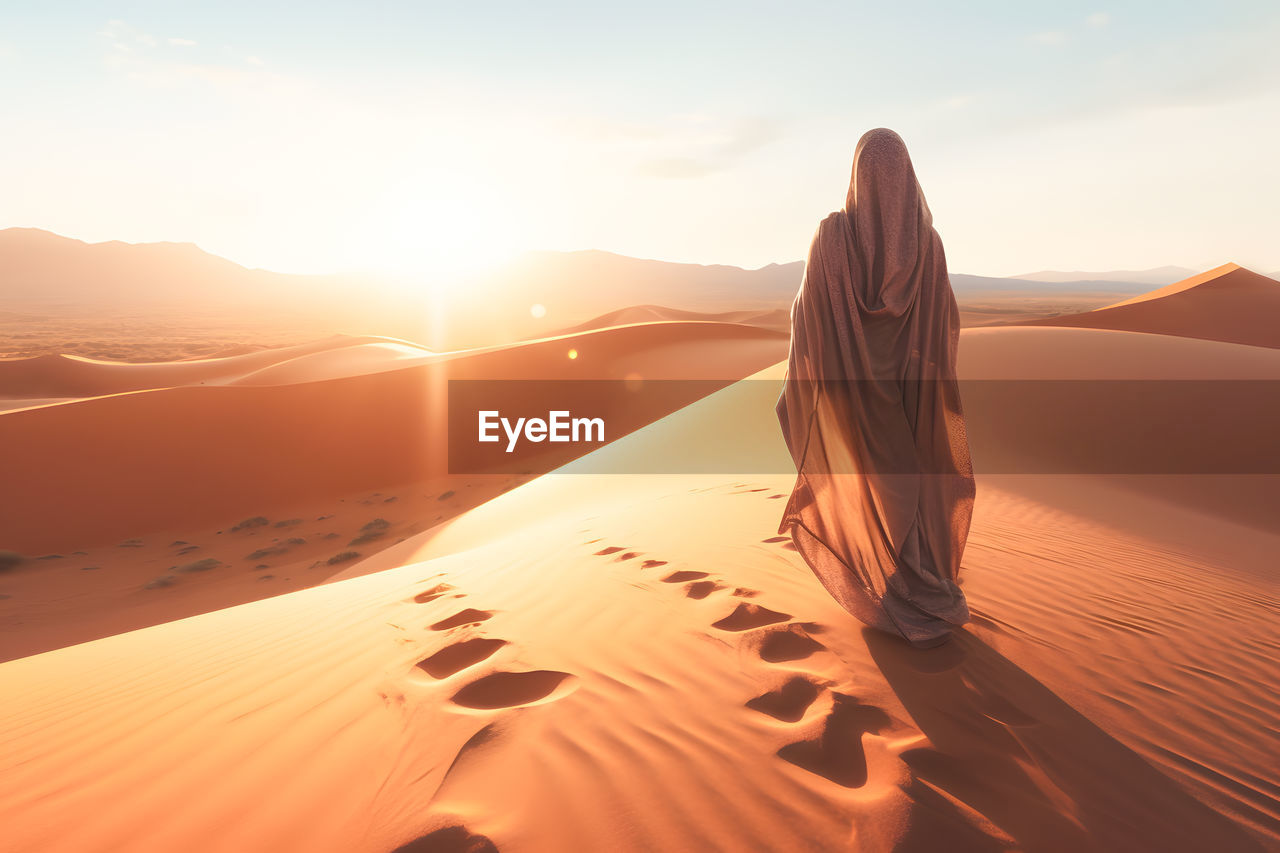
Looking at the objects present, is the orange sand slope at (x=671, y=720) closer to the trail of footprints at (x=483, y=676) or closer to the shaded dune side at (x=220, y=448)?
the trail of footprints at (x=483, y=676)

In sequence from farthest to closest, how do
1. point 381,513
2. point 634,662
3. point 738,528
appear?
point 381,513 < point 738,528 < point 634,662

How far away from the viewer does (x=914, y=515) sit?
3070 millimetres

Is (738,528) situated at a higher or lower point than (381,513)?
higher

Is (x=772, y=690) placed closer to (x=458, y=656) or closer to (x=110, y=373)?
(x=458, y=656)

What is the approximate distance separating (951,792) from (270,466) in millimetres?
14622

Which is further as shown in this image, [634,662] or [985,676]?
[634,662]

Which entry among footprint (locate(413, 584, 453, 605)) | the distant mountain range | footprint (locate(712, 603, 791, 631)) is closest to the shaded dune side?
footprint (locate(413, 584, 453, 605))

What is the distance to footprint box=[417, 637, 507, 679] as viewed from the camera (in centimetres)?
310

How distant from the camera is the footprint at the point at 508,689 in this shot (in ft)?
9.02

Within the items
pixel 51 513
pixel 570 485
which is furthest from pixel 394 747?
pixel 51 513

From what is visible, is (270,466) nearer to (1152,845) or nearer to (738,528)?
(738,528)

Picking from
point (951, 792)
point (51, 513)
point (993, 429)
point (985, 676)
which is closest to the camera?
point (951, 792)

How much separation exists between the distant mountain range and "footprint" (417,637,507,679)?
56.9 meters

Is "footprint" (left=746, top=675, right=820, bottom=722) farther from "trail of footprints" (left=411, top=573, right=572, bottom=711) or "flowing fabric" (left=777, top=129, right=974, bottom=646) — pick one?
"trail of footprints" (left=411, top=573, right=572, bottom=711)
